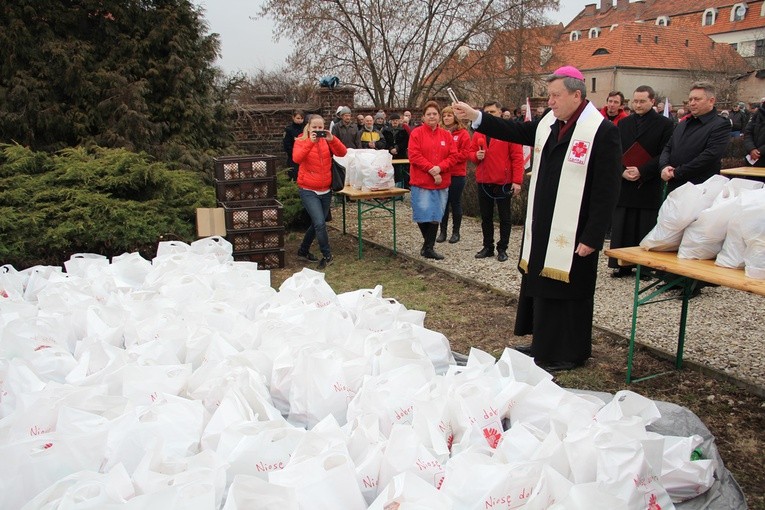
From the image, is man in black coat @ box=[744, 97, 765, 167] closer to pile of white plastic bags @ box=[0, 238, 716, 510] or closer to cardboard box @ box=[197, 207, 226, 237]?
pile of white plastic bags @ box=[0, 238, 716, 510]

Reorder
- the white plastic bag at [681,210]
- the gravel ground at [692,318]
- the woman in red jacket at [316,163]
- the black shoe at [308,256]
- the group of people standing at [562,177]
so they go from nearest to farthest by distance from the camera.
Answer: the white plastic bag at [681,210] < the group of people standing at [562,177] < the gravel ground at [692,318] < the woman in red jacket at [316,163] < the black shoe at [308,256]

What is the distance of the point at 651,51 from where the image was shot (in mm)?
47188

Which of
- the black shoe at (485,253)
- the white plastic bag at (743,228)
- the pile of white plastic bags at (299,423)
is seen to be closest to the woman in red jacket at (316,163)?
the black shoe at (485,253)

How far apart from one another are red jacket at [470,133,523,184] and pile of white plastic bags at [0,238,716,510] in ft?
13.7

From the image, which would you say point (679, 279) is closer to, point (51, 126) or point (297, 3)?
point (51, 126)

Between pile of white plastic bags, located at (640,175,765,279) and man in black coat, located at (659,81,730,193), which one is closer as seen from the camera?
pile of white plastic bags, located at (640,175,765,279)

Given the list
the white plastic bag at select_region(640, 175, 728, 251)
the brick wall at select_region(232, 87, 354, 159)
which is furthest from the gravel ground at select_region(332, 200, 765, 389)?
the brick wall at select_region(232, 87, 354, 159)

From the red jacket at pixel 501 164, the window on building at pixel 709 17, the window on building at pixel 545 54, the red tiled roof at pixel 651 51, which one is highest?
the window on building at pixel 709 17

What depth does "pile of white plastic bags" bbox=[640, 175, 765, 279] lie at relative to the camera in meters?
3.20

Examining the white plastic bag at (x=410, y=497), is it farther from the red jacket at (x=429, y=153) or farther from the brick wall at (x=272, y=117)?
the brick wall at (x=272, y=117)

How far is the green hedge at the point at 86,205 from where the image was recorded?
631cm

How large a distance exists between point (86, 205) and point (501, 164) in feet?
15.0

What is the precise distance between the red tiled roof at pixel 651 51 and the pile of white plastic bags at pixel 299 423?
46647 millimetres

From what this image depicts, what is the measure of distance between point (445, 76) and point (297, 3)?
5.22 m
